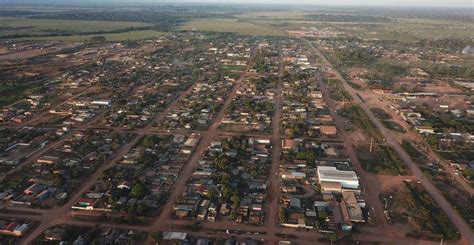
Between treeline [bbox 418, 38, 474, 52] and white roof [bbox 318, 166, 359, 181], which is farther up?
treeline [bbox 418, 38, 474, 52]

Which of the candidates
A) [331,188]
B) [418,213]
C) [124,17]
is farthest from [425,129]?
[124,17]

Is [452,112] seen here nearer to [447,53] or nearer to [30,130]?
[30,130]

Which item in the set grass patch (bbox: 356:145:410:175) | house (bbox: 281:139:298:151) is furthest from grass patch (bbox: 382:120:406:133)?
house (bbox: 281:139:298:151)

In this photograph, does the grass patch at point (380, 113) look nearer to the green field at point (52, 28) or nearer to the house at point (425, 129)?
the house at point (425, 129)

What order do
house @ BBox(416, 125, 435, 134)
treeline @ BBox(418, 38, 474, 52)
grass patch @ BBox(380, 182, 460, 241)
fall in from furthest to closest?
treeline @ BBox(418, 38, 474, 52)
house @ BBox(416, 125, 435, 134)
grass patch @ BBox(380, 182, 460, 241)

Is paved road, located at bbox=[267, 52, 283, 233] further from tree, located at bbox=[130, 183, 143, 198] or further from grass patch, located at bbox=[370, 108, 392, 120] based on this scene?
grass patch, located at bbox=[370, 108, 392, 120]

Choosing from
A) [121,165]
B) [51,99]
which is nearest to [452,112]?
[121,165]
